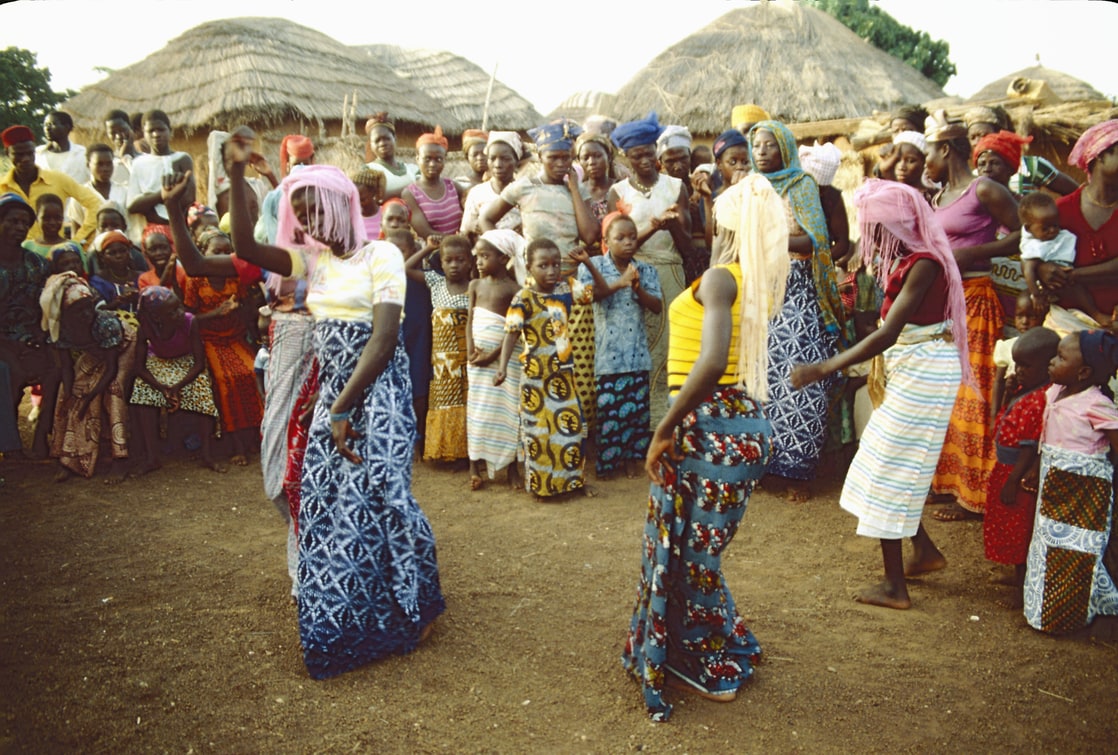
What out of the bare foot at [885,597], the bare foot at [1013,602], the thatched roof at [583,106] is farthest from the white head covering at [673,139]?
the thatched roof at [583,106]

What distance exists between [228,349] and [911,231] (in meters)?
5.01

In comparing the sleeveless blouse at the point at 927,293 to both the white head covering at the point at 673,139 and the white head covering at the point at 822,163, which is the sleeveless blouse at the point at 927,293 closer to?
the white head covering at the point at 822,163

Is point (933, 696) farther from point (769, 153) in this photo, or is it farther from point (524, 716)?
point (769, 153)

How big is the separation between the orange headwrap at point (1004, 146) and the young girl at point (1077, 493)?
1.59 meters

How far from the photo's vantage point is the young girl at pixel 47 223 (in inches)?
247

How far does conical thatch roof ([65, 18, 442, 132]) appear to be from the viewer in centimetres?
1175

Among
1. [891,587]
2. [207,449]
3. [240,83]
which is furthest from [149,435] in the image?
[240,83]

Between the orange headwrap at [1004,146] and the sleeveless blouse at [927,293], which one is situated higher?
the orange headwrap at [1004,146]

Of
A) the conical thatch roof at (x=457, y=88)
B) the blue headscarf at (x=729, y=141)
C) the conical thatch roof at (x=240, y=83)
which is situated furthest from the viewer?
the conical thatch roof at (x=457, y=88)

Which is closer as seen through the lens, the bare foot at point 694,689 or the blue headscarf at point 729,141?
the bare foot at point 694,689

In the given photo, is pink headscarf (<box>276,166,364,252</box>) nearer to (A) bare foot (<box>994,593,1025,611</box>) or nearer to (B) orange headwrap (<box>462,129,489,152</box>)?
(A) bare foot (<box>994,593,1025,611</box>)

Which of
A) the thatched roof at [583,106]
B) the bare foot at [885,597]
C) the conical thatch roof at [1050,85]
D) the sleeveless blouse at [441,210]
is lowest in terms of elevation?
the bare foot at [885,597]

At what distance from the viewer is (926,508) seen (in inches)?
205

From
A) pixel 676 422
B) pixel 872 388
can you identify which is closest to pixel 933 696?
pixel 676 422
